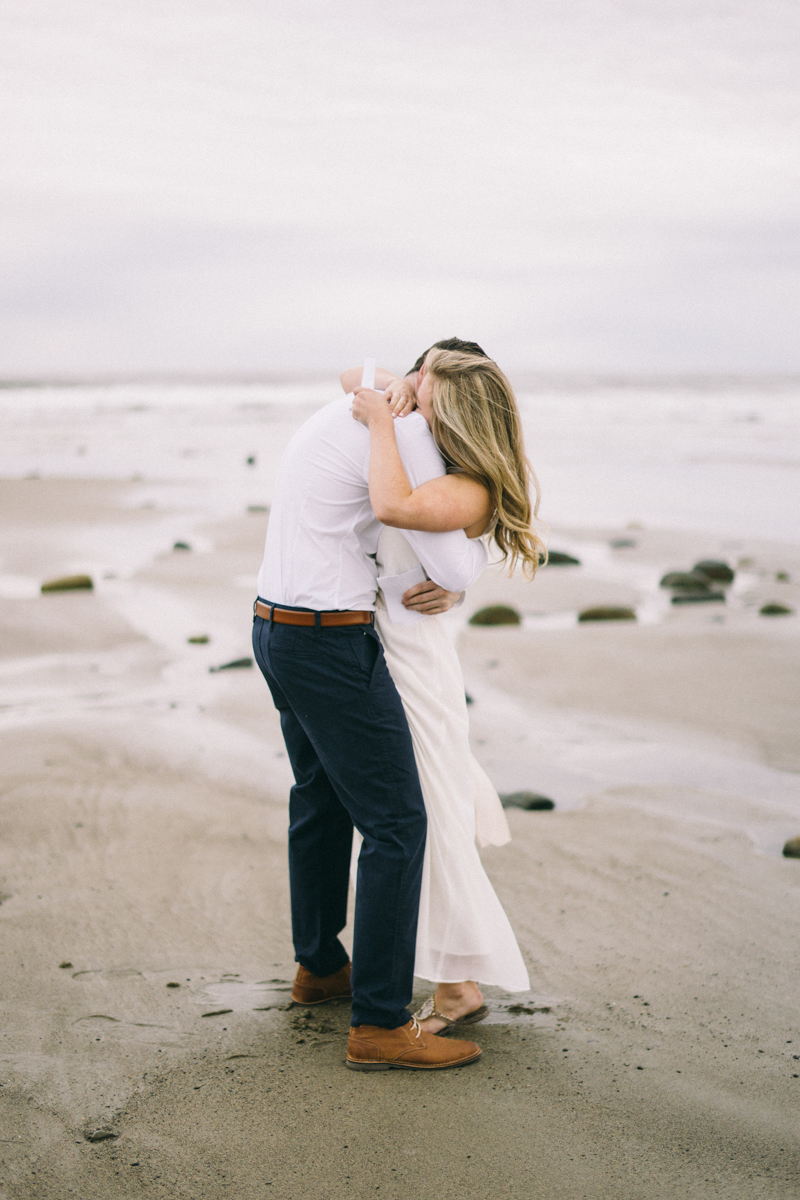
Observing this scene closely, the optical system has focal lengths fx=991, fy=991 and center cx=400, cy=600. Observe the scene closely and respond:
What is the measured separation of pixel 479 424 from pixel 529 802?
282cm

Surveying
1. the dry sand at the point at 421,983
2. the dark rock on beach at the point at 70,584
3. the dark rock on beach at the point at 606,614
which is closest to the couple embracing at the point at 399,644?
the dry sand at the point at 421,983

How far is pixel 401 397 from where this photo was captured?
288 centimetres

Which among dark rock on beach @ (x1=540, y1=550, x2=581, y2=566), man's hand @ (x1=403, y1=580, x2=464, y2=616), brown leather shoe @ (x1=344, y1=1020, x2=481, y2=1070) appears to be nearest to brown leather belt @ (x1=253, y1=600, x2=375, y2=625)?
man's hand @ (x1=403, y1=580, x2=464, y2=616)

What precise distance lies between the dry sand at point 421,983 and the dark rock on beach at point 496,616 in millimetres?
986

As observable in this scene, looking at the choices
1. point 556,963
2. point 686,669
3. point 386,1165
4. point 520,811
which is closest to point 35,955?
point 386,1165

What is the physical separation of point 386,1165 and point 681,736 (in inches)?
169

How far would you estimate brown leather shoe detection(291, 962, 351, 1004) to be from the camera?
3.31 meters

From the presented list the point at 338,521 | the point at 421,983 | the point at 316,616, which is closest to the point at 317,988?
the point at 421,983

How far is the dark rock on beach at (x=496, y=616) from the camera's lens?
8.86 m

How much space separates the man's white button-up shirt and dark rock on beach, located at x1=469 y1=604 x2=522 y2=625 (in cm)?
601

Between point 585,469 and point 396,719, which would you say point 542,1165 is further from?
point 585,469

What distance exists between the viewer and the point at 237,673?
23.7 ft

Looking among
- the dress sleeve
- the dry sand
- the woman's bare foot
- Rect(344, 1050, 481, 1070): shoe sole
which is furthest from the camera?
the woman's bare foot

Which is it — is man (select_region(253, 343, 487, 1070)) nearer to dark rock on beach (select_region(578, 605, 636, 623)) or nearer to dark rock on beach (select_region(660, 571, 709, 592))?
dark rock on beach (select_region(578, 605, 636, 623))
